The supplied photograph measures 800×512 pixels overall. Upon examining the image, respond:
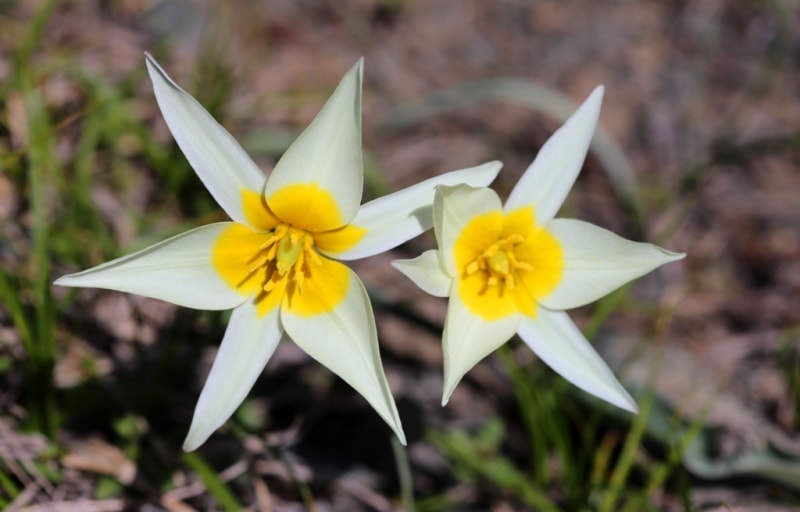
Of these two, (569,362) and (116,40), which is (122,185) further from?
(569,362)

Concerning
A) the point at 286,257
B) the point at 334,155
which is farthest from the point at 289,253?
the point at 334,155

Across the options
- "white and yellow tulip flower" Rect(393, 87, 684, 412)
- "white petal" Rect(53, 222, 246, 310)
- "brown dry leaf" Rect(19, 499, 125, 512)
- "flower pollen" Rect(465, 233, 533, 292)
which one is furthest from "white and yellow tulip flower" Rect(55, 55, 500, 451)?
"brown dry leaf" Rect(19, 499, 125, 512)

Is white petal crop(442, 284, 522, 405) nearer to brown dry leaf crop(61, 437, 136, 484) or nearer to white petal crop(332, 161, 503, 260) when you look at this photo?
white petal crop(332, 161, 503, 260)

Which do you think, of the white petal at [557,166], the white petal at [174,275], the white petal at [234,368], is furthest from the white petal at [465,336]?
the white petal at [174,275]

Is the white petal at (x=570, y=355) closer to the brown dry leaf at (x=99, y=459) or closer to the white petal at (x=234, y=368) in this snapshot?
the white petal at (x=234, y=368)

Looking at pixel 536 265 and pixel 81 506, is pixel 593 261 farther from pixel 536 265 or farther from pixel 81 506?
pixel 81 506

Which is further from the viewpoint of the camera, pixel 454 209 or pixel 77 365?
pixel 77 365
